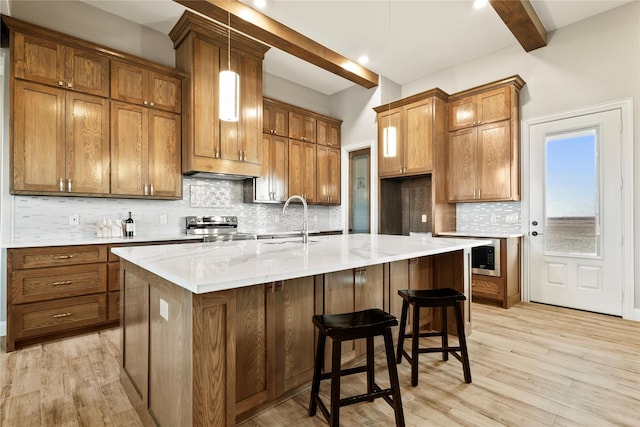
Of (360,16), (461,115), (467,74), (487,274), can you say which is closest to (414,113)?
(461,115)

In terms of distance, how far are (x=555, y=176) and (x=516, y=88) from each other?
4.02ft

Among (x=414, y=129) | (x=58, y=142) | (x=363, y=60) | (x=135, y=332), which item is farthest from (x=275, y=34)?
(x=135, y=332)

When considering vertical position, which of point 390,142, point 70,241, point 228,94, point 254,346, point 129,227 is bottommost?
point 254,346

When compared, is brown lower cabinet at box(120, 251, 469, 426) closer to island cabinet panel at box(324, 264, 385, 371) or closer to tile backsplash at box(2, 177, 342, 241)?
island cabinet panel at box(324, 264, 385, 371)

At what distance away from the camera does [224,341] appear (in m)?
1.26

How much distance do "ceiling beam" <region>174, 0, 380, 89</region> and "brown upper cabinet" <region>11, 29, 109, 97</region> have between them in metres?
1.11

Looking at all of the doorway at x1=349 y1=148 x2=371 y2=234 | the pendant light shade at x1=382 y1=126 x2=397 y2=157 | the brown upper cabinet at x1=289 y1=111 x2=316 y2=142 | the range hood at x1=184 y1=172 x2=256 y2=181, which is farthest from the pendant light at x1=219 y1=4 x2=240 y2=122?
the doorway at x1=349 y1=148 x2=371 y2=234

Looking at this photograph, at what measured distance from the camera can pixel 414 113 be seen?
4.70 m

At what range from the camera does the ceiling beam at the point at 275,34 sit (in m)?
3.23

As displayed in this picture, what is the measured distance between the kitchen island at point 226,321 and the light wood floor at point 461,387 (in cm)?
Result: 21

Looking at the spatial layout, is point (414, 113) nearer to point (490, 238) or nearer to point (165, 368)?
point (490, 238)

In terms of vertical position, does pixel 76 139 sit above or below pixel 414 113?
below

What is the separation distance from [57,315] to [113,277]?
51 cm

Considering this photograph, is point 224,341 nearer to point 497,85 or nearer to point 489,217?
point 489,217
